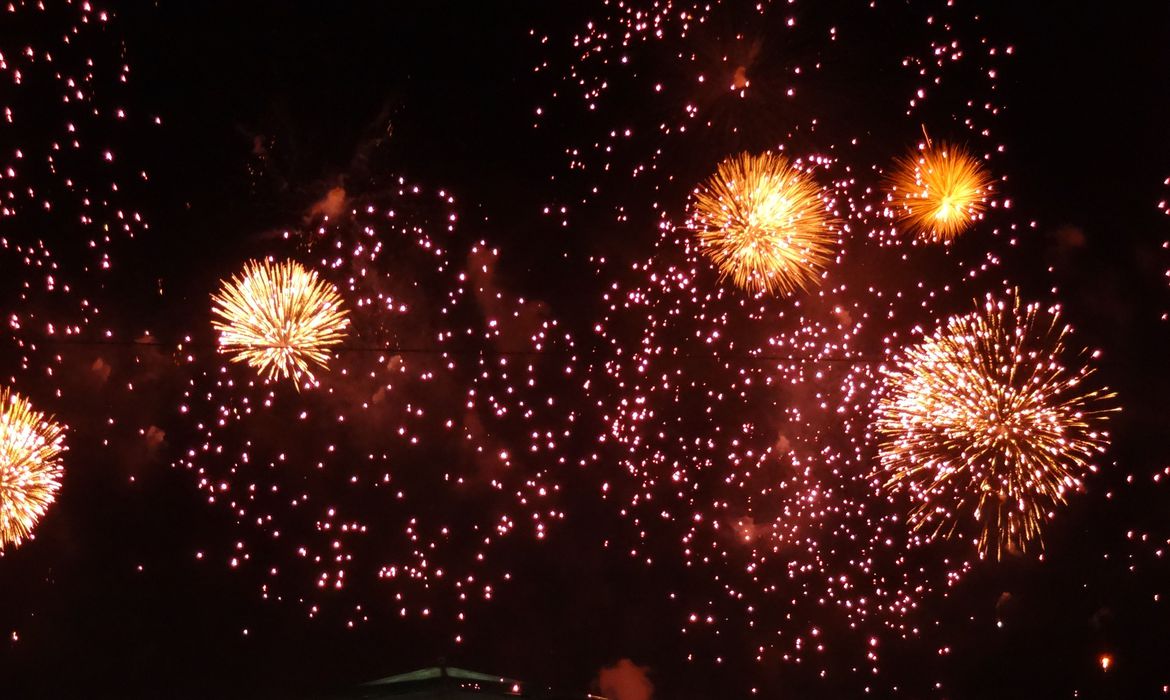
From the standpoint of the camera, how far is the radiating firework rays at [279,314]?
298 cm

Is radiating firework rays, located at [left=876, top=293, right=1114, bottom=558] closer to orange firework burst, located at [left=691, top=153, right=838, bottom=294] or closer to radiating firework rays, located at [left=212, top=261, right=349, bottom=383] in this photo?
orange firework burst, located at [left=691, top=153, right=838, bottom=294]

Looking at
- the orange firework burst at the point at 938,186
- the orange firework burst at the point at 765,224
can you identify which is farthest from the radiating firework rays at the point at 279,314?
the orange firework burst at the point at 938,186

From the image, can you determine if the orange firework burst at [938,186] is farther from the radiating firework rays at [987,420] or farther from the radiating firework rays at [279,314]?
the radiating firework rays at [279,314]

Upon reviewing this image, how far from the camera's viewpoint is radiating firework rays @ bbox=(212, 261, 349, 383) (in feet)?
9.79

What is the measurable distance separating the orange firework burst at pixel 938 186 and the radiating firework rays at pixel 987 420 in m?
0.50

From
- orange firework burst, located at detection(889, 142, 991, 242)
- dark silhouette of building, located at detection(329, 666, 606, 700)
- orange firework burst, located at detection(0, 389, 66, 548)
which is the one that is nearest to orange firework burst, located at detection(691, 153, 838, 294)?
orange firework burst, located at detection(889, 142, 991, 242)

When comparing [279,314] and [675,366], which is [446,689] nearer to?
[279,314]

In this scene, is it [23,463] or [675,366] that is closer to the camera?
[23,463]

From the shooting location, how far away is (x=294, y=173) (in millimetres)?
3387

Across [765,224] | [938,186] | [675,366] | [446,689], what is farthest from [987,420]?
[446,689]

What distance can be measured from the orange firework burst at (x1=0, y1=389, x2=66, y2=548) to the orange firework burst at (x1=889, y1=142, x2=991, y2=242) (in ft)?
13.1

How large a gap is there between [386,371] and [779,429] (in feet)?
6.57

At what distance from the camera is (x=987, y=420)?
10.6 feet

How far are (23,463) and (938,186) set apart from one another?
4.21m
